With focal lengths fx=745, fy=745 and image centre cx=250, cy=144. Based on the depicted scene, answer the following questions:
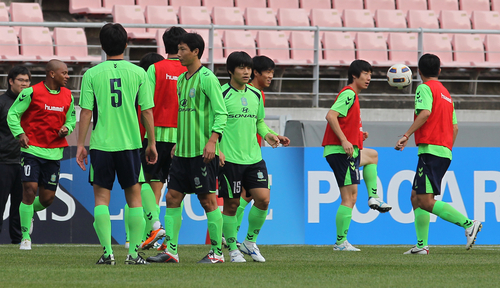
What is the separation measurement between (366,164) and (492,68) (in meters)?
6.68

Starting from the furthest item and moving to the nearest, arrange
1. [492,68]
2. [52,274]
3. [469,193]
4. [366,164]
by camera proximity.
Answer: [492,68], [469,193], [366,164], [52,274]

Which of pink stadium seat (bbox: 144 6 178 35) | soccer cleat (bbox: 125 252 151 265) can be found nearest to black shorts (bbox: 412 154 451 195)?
soccer cleat (bbox: 125 252 151 265)

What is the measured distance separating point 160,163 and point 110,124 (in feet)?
6.20

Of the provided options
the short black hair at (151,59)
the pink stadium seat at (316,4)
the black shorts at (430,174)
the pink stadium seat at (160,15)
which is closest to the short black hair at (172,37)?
the short black hair at (151,59)

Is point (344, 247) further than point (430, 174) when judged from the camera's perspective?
Yes

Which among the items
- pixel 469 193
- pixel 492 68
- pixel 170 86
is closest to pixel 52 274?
pixel 170 86

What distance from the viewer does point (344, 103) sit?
25.8ft

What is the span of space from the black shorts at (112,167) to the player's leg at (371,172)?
3138mm

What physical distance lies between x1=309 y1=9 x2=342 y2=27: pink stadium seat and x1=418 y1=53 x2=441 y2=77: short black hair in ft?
24.3

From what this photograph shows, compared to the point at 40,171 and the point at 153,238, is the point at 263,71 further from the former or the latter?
the point at 40,171

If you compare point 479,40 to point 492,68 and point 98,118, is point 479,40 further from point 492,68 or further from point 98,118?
point 98,118

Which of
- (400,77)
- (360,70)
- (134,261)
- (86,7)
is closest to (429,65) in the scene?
(360,70)

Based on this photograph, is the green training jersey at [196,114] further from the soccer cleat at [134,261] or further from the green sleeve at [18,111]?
the green sleeve at [18,111]

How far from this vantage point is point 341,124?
7973mm
